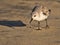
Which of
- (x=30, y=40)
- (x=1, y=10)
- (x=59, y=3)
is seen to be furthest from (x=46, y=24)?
(x=59, y=3)

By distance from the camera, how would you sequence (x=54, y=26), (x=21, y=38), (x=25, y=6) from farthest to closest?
(x=25, y=6) → (x=54, y=26) → (x=21, y=38)

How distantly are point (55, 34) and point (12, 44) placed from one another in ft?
5.81

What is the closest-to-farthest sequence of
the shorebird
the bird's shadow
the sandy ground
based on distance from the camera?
the sandy ground, the shorebird, the bird's shadow

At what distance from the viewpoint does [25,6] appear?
1484 centimetres

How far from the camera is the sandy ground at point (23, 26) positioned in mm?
9305

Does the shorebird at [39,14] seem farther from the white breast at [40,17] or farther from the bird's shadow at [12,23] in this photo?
the bird's shadow at [12,23]

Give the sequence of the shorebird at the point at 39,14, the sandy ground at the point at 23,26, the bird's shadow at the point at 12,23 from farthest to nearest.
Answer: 1. the bird's shadow at the point at 12,23
2. the shorebird at the point at 39,14
3. the sandy ground at the point at 23,26

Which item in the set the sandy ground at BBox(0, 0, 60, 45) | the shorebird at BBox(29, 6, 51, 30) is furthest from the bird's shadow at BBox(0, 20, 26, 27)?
the shorebird at BBox(29, 6, 51, 30)

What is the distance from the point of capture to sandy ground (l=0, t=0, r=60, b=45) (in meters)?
9.30

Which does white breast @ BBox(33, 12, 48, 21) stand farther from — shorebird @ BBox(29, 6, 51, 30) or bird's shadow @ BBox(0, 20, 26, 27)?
bird's shadow @ BBox(0, 20, 26, 27)

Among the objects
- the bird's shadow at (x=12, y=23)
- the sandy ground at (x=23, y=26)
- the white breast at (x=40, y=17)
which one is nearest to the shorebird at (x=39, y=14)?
the white breast at (x=40, y=17)

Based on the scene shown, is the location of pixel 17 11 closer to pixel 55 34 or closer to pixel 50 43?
pixel 55 34

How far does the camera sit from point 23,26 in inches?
444

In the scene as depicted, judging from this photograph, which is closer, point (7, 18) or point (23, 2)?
Answer: point (7, 18)
